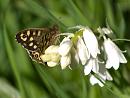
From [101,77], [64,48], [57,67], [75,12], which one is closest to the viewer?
[64,48]

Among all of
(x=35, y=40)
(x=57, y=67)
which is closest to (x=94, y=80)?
(x=35, y=40)

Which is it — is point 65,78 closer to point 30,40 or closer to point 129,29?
point 129,29

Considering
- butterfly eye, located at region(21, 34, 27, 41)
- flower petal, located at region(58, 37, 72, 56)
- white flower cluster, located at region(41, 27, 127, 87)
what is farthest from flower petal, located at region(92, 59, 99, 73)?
butterfly eye, located at region(21, 34, 27, 41)

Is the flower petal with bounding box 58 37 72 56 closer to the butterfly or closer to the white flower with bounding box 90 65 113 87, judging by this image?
the butterfly

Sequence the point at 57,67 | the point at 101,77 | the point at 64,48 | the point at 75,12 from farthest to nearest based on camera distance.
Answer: the point at 57,67
the point at 75,12
the point at 101,77
the point at 64,48

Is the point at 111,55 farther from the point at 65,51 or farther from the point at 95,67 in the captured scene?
the point at 65,51

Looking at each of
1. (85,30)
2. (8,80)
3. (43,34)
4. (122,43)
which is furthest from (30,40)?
(8,80)

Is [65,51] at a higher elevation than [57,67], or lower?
higher
